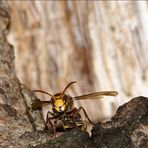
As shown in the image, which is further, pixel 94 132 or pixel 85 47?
pixel 85 47

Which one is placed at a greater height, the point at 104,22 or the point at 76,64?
the point at 104,22

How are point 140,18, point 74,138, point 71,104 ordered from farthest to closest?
point 140,18
point 71,104
point 74,138

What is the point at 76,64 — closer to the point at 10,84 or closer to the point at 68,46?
the point at 68,46

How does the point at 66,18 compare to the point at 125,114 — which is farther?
the point at 66,18

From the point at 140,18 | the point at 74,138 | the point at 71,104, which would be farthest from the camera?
the point at 140,18

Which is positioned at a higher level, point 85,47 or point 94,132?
point 85,47

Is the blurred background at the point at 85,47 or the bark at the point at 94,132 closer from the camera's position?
the bark at the point at 94,132

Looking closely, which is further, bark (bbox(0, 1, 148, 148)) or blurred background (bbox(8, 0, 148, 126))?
blurred background (bbox(8, 0, 148, 126))

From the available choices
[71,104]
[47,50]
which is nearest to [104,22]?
[47,50]
